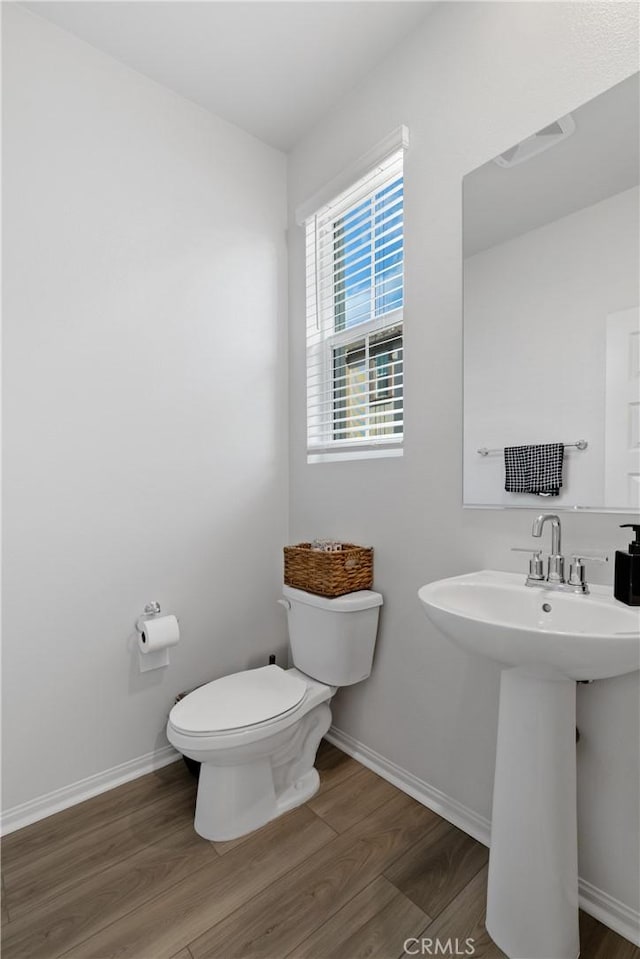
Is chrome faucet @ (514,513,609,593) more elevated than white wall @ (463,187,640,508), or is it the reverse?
white wall @ (463,187,640,508)

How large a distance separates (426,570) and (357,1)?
1855 mm

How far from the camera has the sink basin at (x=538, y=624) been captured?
2.89 feet

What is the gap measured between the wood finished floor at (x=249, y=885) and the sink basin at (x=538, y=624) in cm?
76

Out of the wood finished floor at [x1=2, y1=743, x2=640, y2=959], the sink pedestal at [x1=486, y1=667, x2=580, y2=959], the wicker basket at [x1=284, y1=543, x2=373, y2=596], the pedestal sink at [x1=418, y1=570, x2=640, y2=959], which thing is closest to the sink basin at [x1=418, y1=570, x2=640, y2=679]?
the pedestal sink at [x1=418, y1=570, x2=640, y2=959]

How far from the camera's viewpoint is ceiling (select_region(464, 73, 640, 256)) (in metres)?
1.13

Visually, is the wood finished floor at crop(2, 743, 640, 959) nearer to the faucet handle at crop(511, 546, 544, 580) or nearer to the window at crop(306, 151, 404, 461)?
the faucet handle at crop(511, 546, 544, 580)

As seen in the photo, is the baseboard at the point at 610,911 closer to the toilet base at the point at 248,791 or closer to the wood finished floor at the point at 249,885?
the wood finished floor at the point at 249,885

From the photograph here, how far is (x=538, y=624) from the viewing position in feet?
3.87

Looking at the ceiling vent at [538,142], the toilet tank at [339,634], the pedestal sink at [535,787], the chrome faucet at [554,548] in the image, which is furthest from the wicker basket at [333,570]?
the ceiling vent at [538,142]

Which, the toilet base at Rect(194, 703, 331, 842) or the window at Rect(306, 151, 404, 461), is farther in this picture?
the window at Rect(306, 151, 404, 461)

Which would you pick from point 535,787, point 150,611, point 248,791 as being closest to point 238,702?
point 248,791

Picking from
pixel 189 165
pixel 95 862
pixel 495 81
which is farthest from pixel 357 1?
pixel 95 862
